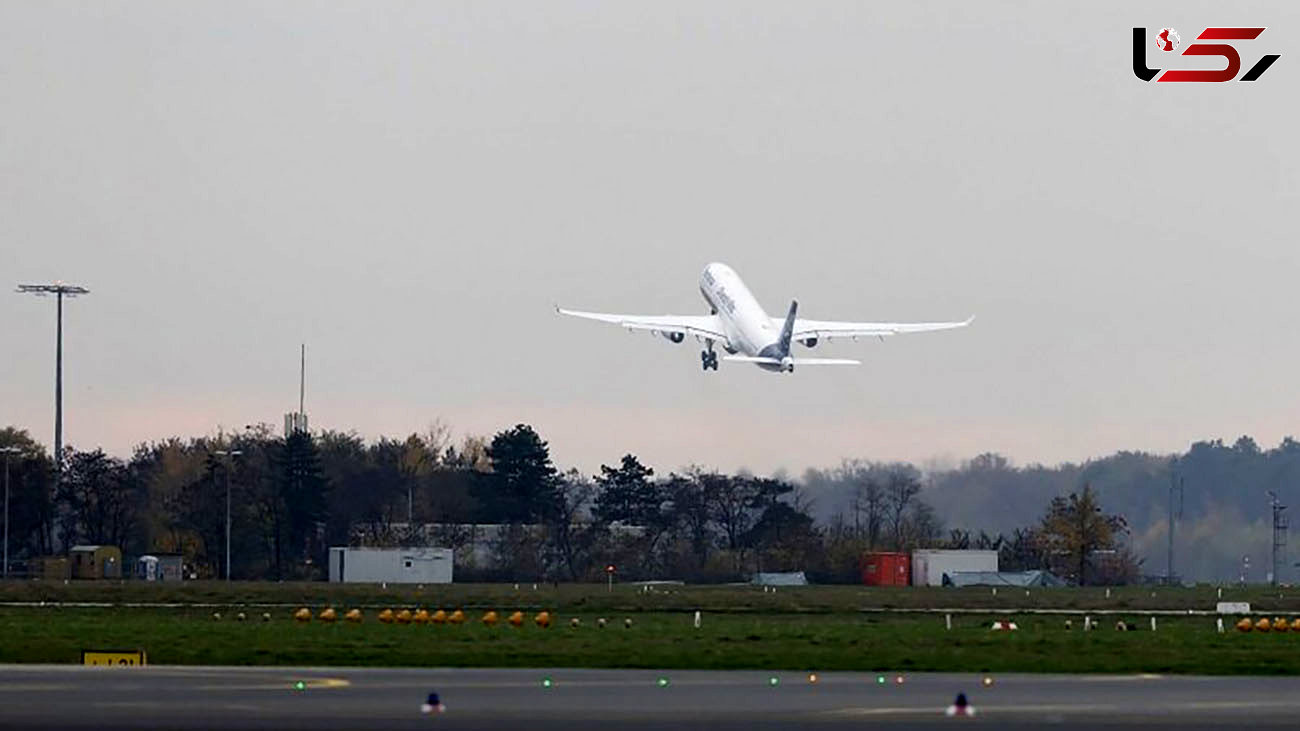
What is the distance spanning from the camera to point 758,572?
167 meters

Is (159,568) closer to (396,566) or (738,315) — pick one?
(396,566)

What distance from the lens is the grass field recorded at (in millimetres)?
69438

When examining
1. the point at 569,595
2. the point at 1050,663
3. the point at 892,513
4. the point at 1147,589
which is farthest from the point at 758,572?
the point at 1050,663

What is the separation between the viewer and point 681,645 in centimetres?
7762

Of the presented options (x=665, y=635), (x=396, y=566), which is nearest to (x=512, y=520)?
(x=396, y=566)

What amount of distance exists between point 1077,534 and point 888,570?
798 inches

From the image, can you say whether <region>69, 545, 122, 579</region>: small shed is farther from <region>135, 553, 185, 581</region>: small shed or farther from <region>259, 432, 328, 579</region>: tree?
<region>259, 432, 328, 579</region>: tree

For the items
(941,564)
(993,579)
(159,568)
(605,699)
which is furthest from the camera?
(159,568)

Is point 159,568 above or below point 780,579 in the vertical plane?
above

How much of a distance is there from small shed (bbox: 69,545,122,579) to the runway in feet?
343

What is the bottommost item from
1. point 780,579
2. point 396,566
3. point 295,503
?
point 780,579

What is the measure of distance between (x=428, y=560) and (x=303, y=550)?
23.0m

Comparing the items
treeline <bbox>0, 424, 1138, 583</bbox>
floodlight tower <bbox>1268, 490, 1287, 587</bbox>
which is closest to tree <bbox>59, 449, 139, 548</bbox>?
treeline <bbox>0, 424, 1138, 583</bbox>

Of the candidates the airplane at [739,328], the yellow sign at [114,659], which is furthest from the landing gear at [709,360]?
the yellow sign at [114,659]
